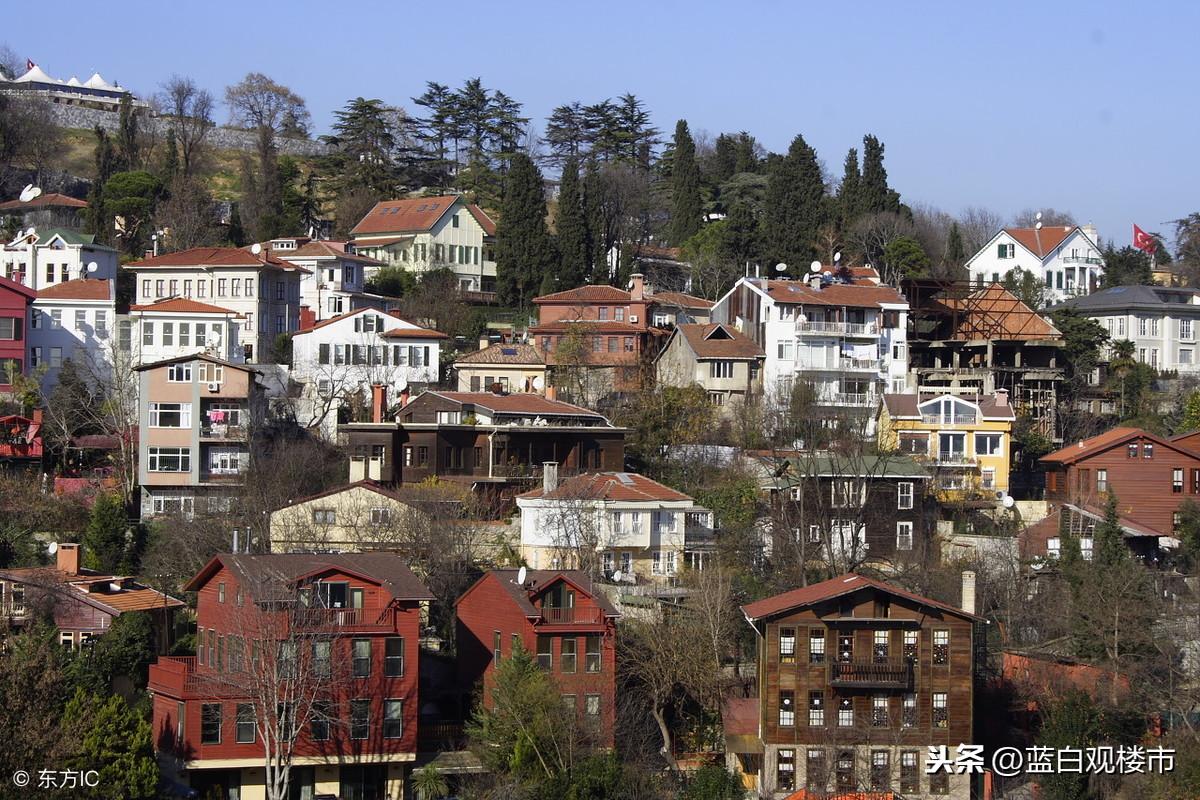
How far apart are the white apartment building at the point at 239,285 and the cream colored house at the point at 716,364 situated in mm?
13561

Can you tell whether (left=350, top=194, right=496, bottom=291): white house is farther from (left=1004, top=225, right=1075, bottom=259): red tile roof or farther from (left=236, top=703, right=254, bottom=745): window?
(left=236, top=703, right=254, bottom=745): window

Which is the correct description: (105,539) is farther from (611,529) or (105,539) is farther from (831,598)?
(831,598)

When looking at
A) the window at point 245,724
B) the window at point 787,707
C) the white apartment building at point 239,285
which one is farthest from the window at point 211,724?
the white apartment building at point 239,285

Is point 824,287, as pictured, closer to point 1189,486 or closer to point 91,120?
point 1189,486

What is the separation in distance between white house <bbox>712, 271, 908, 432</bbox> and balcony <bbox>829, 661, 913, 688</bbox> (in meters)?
23.3

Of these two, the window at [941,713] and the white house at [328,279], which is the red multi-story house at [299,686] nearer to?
the window at [941,713]

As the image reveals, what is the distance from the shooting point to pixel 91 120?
350ft

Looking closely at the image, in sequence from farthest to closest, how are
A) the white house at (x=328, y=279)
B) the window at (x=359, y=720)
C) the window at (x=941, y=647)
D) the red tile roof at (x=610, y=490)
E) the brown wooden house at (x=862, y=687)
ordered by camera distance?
1. the white house at (x=328, y=279)
2. the red tile roof at (x=610, y=490)
3. the window at (x=941, y=647)
4. the brown wooden house at (x=862, y=687)
5. the window at (x=359, y=720)

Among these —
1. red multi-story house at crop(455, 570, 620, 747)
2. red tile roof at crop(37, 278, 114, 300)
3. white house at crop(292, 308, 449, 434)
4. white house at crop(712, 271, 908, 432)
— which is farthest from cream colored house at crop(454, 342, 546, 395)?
red multi-story house at crop(455, 570, 620, 747)

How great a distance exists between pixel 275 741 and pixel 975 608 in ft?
59.2

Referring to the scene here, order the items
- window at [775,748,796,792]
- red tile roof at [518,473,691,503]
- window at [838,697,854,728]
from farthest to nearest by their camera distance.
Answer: red tile roof at [518,473,691,503] < window at [838,697,854,728] < window at [775,748,796,792]

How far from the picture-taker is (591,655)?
39812 millimetres

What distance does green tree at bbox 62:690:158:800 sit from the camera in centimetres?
3412

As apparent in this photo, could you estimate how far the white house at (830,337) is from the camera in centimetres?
6312
